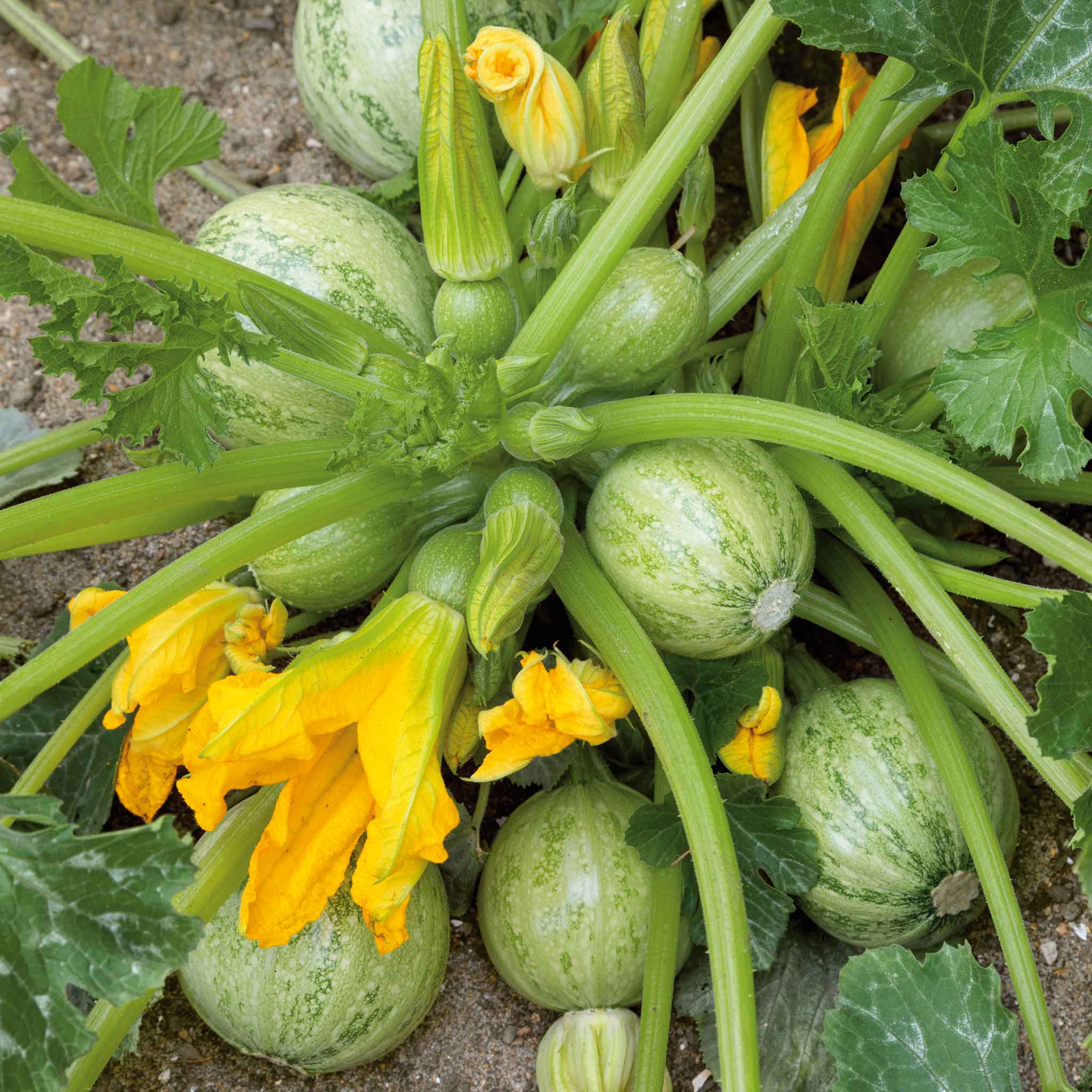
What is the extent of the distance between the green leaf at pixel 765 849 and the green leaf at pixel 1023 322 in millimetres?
609

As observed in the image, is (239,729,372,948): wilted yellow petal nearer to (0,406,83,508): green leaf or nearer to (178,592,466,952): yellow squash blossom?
(178,592,466,952): yellow squash blossom

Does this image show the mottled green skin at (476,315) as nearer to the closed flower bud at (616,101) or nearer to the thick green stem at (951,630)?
the closed flower bud at (616,101)

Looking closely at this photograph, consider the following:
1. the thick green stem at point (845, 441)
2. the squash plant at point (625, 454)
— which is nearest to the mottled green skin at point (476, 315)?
the squash plant at point (625, 454)

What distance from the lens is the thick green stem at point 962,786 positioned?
1569 mm

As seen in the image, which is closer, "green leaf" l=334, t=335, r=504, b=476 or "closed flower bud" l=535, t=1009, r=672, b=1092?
"green leaf" l=334, t=335, r=504, b=476

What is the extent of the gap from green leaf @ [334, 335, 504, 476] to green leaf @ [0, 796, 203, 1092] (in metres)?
0.53

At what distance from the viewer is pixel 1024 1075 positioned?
1.96 m

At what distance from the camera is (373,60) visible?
7.21ft

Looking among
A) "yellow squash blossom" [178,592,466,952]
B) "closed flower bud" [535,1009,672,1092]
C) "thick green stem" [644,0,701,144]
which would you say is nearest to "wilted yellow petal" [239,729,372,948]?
"yellow squash blossom" [178,592,466,952]

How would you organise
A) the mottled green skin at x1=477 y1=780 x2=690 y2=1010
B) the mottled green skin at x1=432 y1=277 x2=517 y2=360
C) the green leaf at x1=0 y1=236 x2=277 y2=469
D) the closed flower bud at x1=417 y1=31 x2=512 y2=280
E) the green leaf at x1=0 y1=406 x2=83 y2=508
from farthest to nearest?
the green leaf at x1=0 y1=406 x2=83 y2=508 < the mottled green skin at x1=477 y1=780 x2=690 y2=1010 < the mottled green skin at x1=432 y1=277 x2=517 y2=360 < the closed flower bud at x1=417 y1=31 x2=512 y2=280 < the green leaf at x1=0 y1=236 x2=277 y2=469

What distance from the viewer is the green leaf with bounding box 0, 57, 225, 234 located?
184 centimetres

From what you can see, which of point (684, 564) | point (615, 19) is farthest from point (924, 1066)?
point (615, 19)

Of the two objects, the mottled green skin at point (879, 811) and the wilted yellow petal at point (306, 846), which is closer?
the wilted yellow petal at point (306, 846)

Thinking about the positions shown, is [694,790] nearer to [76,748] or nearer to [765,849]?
[765,849]
